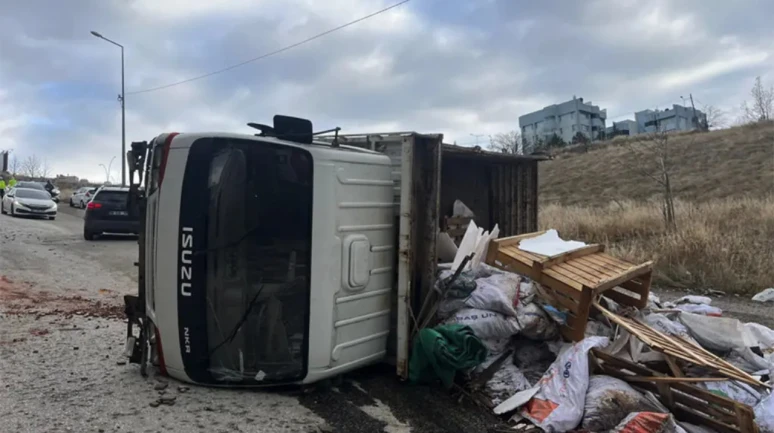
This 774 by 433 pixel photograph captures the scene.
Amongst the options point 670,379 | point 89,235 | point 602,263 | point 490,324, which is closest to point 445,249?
point 490,324

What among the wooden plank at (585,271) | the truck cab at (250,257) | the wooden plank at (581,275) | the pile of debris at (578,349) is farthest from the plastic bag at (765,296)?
the truck cab at (250,257)

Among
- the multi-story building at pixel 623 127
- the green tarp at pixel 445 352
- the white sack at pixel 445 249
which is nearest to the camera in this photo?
the green tarp at pixel 445 352

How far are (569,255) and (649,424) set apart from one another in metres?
2.00

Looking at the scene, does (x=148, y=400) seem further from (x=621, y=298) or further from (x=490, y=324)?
(x=621, y=298)

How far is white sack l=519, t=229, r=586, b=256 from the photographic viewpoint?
494 cm

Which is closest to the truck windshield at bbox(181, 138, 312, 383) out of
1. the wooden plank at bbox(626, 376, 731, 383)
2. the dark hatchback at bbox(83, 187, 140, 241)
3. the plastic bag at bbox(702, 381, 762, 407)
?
the wooden plank at bbox(626, 376, 731, 383)

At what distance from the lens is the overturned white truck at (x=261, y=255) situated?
147 inches

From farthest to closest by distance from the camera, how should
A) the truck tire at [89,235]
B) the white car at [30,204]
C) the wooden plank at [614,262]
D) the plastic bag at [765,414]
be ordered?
the white car at [30,204], the truck tire at [89,235], the wooden plank at [614,262], the plastic bag at [765,414]

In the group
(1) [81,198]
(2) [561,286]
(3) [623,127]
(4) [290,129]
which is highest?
(3) [623,127]

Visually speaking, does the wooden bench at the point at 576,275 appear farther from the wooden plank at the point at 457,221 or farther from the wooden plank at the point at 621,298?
the wooden plank at the point at 457,221

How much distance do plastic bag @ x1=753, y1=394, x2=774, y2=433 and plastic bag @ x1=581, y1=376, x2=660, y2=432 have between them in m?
0.57

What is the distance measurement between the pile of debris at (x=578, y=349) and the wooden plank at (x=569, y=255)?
2cm

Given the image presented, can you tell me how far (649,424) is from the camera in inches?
127

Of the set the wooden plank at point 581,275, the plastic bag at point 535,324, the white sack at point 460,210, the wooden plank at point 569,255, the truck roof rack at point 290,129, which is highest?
the truck roof rack at point 290,129
